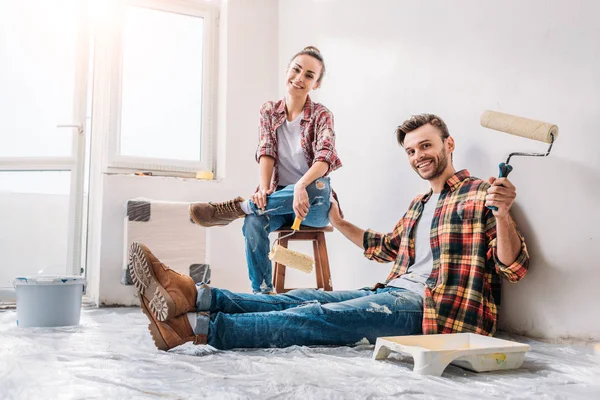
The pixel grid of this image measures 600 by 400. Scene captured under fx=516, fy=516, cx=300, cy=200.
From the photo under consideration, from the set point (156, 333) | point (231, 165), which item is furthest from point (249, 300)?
point (231, 165)

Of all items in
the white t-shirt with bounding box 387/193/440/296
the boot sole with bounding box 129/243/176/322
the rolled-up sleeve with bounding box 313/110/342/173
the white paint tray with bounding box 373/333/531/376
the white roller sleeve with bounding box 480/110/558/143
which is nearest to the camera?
the white paint tray with bounding box 373/333/531/376

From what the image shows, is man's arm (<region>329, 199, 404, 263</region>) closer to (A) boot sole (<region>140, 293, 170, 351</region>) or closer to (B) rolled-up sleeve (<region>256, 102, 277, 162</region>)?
(B) rolled-up sleeve (<region>256, 102, 277, 162</region>)

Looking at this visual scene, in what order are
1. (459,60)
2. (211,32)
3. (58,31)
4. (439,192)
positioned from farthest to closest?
(211,32) < (58,31) < (459,60) < (439,192)

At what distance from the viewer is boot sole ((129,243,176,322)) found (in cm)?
124

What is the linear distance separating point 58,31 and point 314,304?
242 cm

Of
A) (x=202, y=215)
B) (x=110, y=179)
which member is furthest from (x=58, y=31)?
(x=202, y=215)

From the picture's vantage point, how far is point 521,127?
138 cm

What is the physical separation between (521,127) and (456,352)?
2.10ft

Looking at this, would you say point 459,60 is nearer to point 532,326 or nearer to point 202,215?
point 532,326

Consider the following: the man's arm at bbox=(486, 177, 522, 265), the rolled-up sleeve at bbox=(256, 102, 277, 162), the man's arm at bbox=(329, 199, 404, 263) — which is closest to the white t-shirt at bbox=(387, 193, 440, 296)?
the man's arm at bbox=(329, 199, 404, 263)

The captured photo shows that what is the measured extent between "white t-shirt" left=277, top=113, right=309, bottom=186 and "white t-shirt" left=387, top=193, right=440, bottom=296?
60cm

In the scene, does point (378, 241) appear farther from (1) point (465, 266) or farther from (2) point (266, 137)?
(2) point (266, 137)

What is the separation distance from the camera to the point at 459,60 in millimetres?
1819

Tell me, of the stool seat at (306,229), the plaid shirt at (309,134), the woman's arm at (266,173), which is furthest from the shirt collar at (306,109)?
the stool seat at (306,229)
